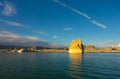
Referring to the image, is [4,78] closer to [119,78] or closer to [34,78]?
[34,78]

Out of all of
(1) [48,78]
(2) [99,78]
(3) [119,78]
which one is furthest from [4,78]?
(3) [119,78]

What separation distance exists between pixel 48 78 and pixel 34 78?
2.73 m

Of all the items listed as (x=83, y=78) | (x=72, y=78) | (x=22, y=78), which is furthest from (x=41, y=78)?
(x=83, y=78)

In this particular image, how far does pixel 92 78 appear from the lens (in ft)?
121

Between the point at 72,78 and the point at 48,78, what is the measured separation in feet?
15.7

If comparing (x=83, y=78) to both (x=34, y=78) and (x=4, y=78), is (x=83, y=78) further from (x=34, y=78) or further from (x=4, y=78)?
(x=4, y=78)

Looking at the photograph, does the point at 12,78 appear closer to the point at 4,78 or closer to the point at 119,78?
the point at 4,78

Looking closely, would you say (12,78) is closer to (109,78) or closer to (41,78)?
(41,78)

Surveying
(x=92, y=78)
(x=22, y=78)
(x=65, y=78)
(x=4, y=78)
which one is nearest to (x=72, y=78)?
(x=65, y=78)

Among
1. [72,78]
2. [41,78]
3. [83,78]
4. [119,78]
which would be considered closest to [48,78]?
[41,78]

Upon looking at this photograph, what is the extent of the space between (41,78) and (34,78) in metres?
1.39

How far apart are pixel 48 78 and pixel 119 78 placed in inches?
555

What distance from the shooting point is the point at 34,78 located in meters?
36.1

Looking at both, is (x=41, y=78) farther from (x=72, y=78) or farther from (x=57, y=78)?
(x=72, y=78)
